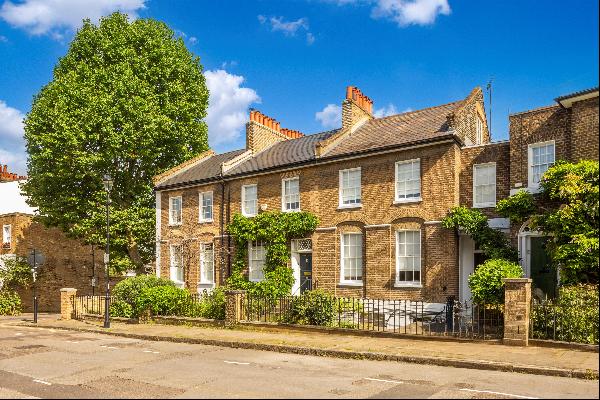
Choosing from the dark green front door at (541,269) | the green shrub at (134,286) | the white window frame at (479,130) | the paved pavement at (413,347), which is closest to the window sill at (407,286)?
the dark green front door at (541,269)

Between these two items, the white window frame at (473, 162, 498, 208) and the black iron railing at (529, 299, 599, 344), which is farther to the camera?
the white window frame at (473, 162, 498, 208)

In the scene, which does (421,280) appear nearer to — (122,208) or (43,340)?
(43,340)

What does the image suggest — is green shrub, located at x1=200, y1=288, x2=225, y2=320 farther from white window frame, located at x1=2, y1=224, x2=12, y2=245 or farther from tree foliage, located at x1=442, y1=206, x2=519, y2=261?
white window frame, located at x1=2, y1=224, x2=12, y2=245

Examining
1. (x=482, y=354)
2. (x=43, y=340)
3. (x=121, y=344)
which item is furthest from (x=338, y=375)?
(x=43, y=340)

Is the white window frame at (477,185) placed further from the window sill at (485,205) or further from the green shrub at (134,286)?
the green shrub at (134,286)

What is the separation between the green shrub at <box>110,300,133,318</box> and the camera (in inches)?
922

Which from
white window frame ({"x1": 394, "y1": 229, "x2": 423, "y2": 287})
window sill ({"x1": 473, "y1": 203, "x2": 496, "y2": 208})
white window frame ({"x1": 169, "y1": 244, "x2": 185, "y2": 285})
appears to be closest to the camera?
window sill ({"x1": 473, "y1": 203, "x2": 496, "y2": 208})

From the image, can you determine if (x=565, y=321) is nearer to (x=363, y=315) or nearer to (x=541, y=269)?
(x=541, y=269)

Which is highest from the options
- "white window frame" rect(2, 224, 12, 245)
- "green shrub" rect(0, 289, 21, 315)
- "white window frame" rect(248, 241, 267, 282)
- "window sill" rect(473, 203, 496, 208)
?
"window sill" rect(473, 203, 496, 208)

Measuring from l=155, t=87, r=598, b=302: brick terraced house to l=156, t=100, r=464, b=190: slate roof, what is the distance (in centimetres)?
10

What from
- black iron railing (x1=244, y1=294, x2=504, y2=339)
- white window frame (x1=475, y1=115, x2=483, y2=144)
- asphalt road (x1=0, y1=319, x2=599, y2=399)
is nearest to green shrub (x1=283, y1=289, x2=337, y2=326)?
black iron railing (x1=244, y1=294, x2=504, y2=339)

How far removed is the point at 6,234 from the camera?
36.3 metres

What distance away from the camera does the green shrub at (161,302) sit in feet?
73.4

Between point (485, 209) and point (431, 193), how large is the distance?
2.16m
